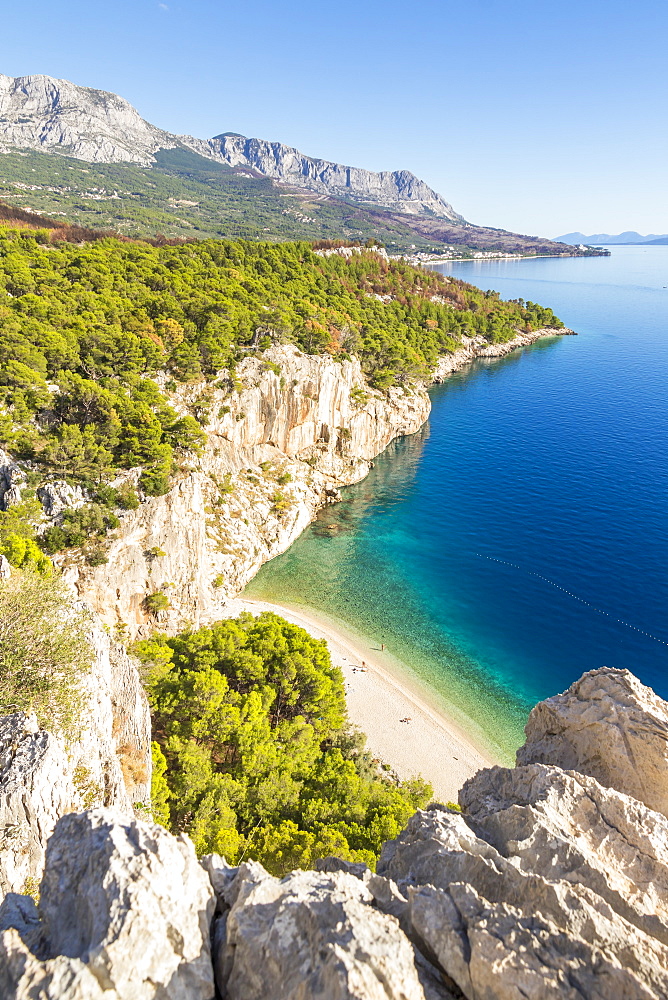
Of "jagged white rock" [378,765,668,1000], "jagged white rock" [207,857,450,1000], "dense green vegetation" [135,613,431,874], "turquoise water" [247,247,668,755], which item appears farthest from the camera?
"turquoise water" [247,247,668,755]

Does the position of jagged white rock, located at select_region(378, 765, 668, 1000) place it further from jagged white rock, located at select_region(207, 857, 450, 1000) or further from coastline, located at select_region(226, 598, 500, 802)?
coastline, located at select_region(226, 598, 500, 802)

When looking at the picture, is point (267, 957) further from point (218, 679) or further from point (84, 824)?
point (218, 679)

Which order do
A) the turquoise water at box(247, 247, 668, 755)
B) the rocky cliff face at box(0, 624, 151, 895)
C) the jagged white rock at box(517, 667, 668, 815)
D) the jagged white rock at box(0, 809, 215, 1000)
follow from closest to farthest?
the jagged white rock at box(0, 809, 215, 1000) → the rocky cliff face at box(0, 624, 151, 895) → the jagged white rock at box(517, 667, 668, 815) → the turquoise water at box(247, 247, 668, 755)

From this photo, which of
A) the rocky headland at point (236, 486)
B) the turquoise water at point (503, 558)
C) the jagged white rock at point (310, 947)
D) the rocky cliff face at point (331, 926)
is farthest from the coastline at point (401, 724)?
the jagged white rock at point (310, 947)

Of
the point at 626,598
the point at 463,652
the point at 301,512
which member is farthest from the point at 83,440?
the point at 626,598

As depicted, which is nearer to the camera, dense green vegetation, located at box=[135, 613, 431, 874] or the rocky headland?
dense green vegetation, located at box=[135, 613, 431, 874]

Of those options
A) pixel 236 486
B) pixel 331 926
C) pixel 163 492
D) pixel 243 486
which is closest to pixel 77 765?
pixel 331 926

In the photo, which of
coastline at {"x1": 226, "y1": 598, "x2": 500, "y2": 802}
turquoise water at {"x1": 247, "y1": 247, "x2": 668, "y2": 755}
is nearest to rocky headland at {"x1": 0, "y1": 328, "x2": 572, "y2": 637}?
turquoise water at {"x1": 247, "y1": 247, "x2": 668, "y2": 755}
